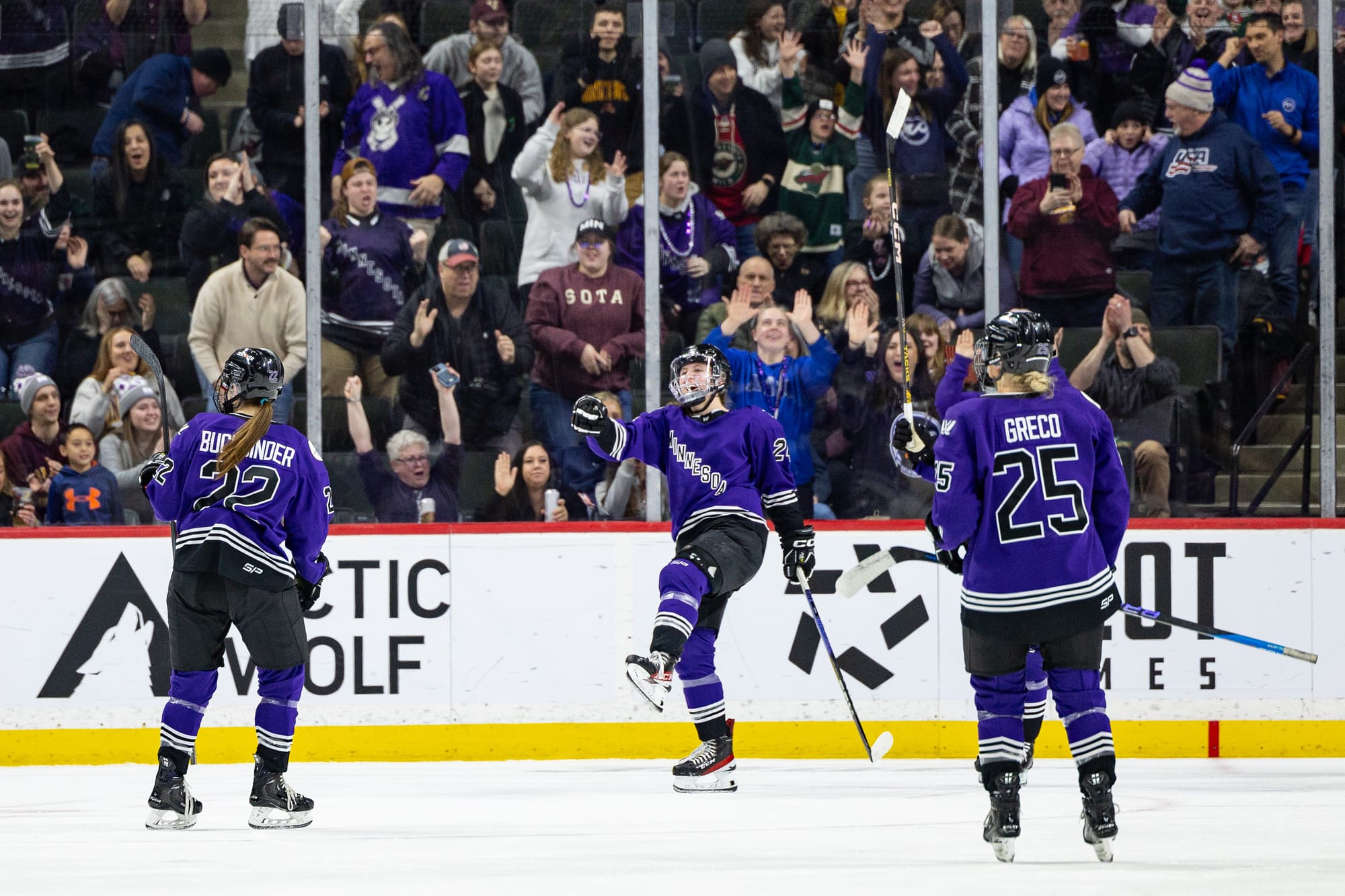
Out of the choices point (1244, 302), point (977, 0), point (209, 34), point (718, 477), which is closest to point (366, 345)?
point (209, 34)

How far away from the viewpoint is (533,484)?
6.73 m

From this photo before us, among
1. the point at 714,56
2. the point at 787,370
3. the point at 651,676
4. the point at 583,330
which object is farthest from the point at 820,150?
the point at 651,676

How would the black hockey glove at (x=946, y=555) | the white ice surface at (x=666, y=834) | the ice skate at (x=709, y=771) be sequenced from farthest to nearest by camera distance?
1. the ice skate at (x=709, y=771)
2. the black hockey glove at (x=946, y=555)
3. the white ice surface at (x=666, y=834)

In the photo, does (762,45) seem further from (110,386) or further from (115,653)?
(115,653)

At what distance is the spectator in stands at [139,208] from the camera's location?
685 cm

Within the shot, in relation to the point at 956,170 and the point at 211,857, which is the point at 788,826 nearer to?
the point at 211,857

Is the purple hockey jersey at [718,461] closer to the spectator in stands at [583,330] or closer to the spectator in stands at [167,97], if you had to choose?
the spectator in stands at [583,330]

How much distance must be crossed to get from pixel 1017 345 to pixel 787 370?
9.80 feet

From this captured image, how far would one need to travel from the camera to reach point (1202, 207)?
6.95 m

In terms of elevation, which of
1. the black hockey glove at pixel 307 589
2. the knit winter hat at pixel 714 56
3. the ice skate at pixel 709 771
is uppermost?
the knit winter hat at pixel 714 56

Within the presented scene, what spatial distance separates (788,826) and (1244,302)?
3372mm

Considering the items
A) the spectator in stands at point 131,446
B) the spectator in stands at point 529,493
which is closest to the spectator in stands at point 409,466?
the spectator in stands at point 529,493

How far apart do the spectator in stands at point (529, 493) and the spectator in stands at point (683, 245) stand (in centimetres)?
75

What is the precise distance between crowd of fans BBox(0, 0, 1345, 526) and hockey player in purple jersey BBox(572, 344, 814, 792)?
4.21 ft
